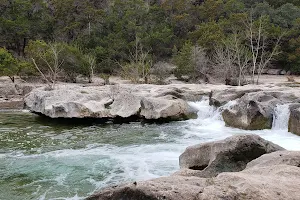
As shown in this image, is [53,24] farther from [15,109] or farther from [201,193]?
[201,193]

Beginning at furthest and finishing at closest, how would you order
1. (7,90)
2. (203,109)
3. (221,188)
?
(7,90) < (203,109) < (221,188)

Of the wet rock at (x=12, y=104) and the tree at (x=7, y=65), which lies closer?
the wet rock at (x=12, y=104)

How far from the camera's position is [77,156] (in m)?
10.6

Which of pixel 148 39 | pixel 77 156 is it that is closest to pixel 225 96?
pixel 77 156

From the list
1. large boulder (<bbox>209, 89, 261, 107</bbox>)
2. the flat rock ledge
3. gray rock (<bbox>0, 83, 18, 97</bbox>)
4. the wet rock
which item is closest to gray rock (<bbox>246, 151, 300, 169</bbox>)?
the flat rock ledge

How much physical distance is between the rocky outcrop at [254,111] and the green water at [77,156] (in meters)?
2.69

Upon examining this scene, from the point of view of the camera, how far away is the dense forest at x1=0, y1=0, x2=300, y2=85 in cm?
3200

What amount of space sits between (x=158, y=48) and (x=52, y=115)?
86.3 feet

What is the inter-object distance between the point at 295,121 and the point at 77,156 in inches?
346

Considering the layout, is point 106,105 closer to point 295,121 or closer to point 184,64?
point 295,121

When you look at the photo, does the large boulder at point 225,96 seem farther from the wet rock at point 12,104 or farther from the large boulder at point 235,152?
the wet rock at point 12,104

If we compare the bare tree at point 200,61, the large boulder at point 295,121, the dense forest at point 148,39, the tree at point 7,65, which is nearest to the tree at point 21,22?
the dense forest at point 148,39

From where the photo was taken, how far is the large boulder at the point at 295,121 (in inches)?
518

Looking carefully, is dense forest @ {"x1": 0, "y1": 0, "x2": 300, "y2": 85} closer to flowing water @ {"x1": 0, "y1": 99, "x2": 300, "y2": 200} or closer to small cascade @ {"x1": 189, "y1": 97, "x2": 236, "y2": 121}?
small cascade @ {"x1": 189, "y1": 97, "x2": 236, "y2": 121}
